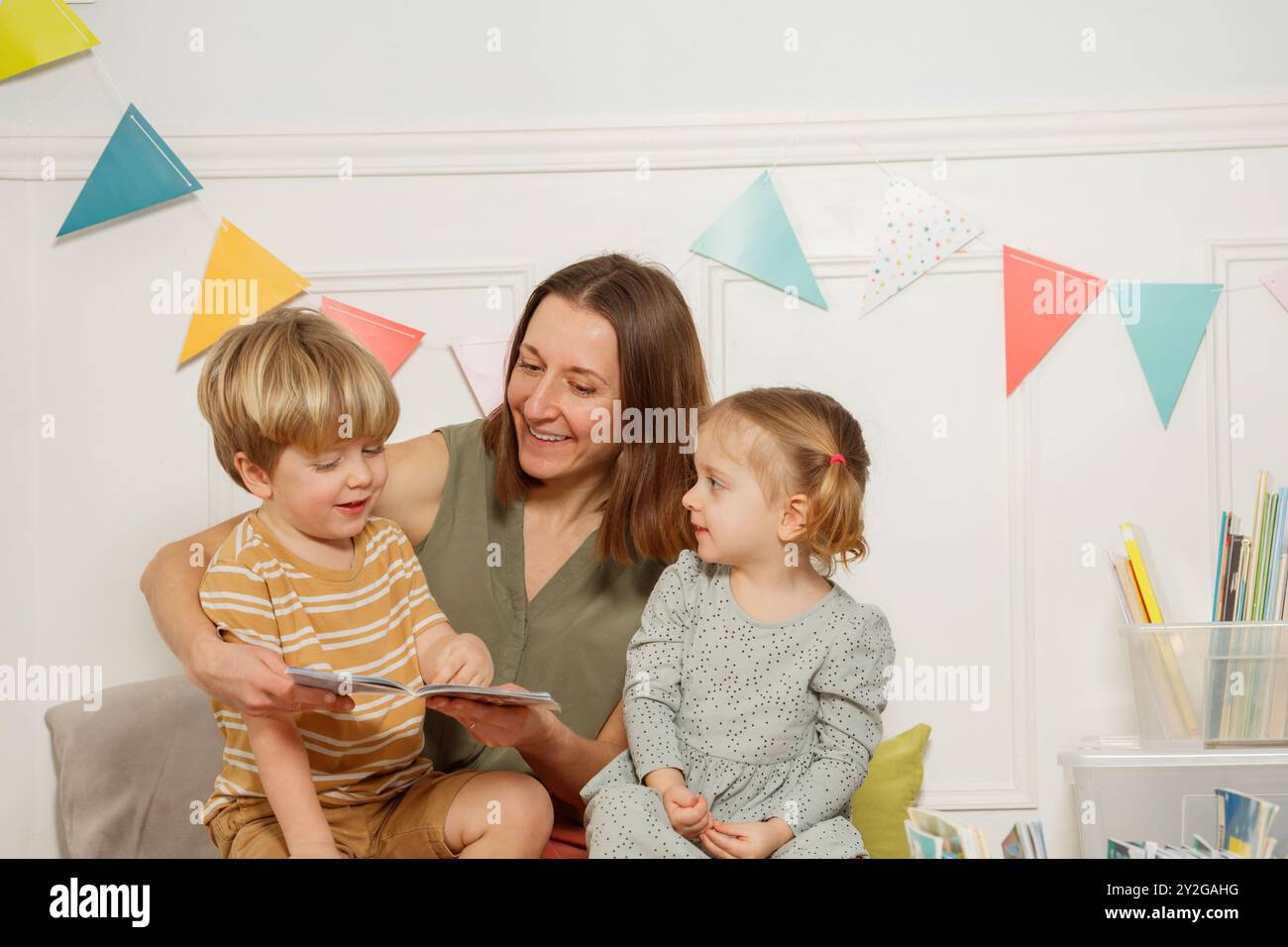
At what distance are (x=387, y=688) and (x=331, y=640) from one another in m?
0.25

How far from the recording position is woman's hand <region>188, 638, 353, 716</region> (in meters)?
1.29

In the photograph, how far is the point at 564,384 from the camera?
1.63 meters

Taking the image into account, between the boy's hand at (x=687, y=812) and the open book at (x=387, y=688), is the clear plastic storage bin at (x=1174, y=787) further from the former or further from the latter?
the open book at (x=387, y=688)

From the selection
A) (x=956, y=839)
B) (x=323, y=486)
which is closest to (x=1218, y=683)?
(x=956, y=839)

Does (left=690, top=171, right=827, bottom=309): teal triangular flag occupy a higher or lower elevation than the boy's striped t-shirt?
higher

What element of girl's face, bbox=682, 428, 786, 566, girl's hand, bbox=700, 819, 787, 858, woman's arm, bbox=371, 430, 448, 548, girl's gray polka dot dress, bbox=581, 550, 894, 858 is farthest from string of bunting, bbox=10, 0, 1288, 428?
girl's hand, bbox=700, 819, 787, 858

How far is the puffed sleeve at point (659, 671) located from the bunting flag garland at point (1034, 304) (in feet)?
2.29

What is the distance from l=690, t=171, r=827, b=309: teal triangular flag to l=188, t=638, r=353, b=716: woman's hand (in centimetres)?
96

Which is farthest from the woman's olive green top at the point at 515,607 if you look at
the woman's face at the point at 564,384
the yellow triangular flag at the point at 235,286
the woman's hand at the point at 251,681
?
the yellow triangular flag at the point at 235,286

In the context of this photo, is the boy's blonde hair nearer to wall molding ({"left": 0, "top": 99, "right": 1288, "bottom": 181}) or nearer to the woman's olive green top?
the woman's olive green top

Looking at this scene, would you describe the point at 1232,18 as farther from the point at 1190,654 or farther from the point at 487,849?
the point at 487,849

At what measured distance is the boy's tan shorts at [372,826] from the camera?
4.57 ft

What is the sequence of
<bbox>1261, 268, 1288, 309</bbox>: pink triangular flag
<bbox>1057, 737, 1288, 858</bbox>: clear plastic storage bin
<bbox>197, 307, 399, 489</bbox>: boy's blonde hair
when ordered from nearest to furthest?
<bbox>197, 307, 399, 489</bbox>: boy's blonde hair
<bbox>1057, 737, 1288, 858</bbox>: clear plastic storage bin
<bbox>1261, 268, 1288, 309</bbox>: pink triangular flag
